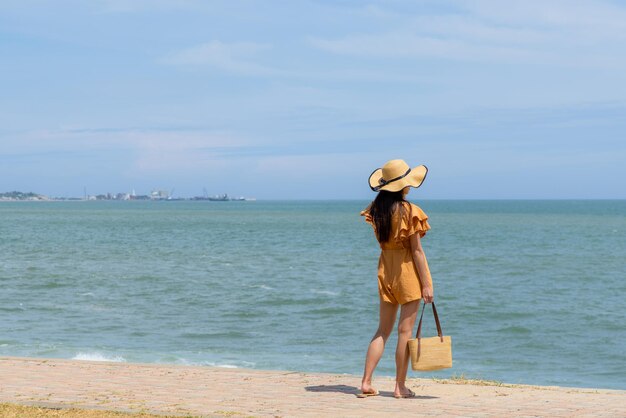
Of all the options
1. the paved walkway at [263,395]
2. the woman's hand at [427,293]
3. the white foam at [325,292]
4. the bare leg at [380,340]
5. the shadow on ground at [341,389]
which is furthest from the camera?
the white foam at [325,292]

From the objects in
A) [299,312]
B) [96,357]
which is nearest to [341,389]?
[96,357]

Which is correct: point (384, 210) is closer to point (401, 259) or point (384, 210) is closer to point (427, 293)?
point (401, 259)

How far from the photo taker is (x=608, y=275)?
34750 mm

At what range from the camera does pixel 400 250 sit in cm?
789

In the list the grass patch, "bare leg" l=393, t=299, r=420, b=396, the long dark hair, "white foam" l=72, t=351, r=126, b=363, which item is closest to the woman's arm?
"bare leg" l=393, t=299, r=420, b=396

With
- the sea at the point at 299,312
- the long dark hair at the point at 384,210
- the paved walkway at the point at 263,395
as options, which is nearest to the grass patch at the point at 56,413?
the paved walkway at the point at 263,395

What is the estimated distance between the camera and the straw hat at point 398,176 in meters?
7.81

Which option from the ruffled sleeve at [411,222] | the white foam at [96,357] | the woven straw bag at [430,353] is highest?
the ruffled sleeve at [411,222]

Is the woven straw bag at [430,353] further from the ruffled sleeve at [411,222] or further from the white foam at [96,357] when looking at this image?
the white foam at [96,357]

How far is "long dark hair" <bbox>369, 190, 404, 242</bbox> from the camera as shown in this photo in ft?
25.6

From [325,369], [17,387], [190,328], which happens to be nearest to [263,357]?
[325,369]

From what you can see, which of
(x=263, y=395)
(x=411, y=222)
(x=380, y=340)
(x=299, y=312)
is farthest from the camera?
(x=299, y=312)

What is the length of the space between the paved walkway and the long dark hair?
4.53ft

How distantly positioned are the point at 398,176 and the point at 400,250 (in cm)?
61
